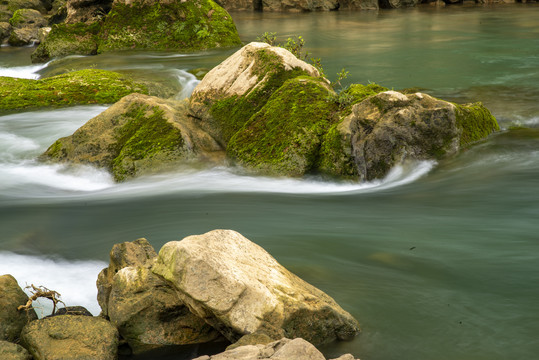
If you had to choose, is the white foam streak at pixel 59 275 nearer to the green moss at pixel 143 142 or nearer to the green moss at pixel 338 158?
the green moss at pixel 143 142

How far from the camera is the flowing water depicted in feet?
13.9

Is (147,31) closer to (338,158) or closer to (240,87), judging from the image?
(240,87)

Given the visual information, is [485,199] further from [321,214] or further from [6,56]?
[6,56]

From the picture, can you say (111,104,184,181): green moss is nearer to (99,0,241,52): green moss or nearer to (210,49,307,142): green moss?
(210,49,307,142): green moss

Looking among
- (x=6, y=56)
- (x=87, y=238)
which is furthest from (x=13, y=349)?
(x=6, y=56)

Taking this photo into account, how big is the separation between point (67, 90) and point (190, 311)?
33.5 feet

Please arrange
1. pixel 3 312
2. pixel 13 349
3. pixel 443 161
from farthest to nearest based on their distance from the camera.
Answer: pixel 443 161
pixel 3 312
pixel 13 349

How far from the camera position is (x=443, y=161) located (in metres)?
8.01

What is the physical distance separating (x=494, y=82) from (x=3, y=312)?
11.7m

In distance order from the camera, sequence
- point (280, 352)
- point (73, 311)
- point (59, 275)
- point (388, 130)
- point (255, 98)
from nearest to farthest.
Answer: point (280, 352), point (73, 311), point (59, 275), point (388, 130), point (255, 98)

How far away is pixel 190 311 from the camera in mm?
4234

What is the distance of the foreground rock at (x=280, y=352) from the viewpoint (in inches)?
127

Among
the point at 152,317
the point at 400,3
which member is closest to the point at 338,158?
the point at 152,317

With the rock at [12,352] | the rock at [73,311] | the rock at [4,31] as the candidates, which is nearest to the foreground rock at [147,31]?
the rock at [4,31]
